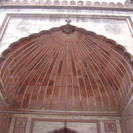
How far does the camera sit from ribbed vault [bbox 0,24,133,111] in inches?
197

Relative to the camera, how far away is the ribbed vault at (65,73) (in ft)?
16.4

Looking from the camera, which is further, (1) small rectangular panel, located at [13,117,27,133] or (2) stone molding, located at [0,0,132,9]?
(2) stone molding, located at [0,0,132,9]

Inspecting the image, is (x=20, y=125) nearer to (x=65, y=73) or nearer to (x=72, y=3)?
(x=65, y=73)

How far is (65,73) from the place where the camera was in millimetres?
5801

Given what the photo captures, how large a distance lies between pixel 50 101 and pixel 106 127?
182 cm

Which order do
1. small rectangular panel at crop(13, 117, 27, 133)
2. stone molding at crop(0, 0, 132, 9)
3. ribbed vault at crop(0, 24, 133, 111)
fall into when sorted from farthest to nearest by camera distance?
stone molding at crop(0, 0, 132, 9)
small rectangular panel at crop(13, 117, 27, 133)
ribbed vault at crop(0, 24, 133, 111)

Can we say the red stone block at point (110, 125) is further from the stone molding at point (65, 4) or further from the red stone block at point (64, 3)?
the red stone block at point (64, 3)

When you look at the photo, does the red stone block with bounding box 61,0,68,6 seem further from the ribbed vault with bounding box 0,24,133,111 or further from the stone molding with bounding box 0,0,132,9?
the ribbed vault with bounding box 0,24,133,111

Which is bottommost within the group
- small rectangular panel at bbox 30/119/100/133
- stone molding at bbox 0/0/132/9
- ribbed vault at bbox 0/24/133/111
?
small rectangular panel at bbox 30/119/100/133

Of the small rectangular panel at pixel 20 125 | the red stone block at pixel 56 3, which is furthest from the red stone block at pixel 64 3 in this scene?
the small rectangular panel at pixel 20 125

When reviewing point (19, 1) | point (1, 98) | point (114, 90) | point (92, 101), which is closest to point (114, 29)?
point (114, 90)

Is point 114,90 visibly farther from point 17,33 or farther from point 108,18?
point 17,33

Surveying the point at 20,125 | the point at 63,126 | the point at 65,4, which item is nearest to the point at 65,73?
the point at 63,126

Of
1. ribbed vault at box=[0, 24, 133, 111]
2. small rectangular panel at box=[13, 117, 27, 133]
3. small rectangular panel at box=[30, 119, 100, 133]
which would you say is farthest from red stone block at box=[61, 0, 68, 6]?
small rectangular panel at box=[13, 117, 27, 133]
